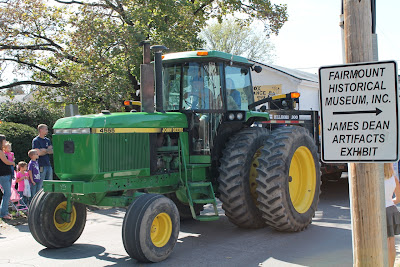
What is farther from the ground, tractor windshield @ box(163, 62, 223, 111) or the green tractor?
tractor windshield @ box(163, 62, 223, 111)

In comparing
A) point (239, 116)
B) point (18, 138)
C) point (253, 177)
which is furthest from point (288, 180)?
point (18, 138)

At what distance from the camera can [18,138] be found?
12.0 meters

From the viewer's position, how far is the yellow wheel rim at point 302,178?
7.71 metres

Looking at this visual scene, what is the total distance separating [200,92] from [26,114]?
935 cm

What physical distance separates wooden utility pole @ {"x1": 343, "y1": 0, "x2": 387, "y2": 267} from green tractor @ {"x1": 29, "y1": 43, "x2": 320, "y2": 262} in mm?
2981

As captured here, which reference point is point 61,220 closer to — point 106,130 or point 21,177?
point 106,130

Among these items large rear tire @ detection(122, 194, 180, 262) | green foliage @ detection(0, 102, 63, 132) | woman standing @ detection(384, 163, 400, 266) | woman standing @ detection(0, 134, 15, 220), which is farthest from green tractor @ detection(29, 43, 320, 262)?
green foliage @ detection(0, 102, 63, 132)

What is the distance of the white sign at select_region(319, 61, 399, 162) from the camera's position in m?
3.01

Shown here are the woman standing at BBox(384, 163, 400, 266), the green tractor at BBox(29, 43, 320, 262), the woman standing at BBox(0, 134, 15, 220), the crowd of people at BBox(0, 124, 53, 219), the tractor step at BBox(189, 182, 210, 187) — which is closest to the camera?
the woman standing at BBox(384, 163, 400, 266)

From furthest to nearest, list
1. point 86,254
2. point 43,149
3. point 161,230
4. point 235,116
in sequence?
point 43,149 → point 235,116 → point 86,254 → point 161,230

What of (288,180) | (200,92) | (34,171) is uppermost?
(200,92)

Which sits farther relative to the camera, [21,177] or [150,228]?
[21,177]

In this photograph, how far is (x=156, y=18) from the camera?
13711 millimetres

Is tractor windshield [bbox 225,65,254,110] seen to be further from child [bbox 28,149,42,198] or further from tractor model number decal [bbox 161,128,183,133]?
child [bbox 28,149,42,198]
